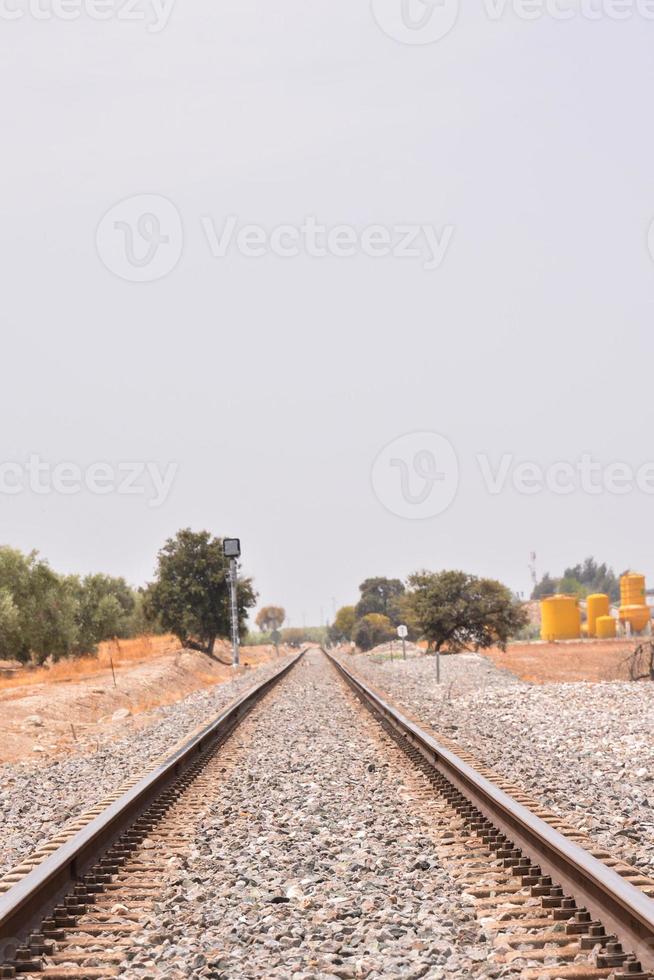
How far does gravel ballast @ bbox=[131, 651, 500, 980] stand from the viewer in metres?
5.00

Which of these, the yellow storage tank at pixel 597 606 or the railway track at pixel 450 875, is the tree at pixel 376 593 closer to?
the yellow storage tank at pixel 597 606

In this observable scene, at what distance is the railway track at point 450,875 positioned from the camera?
487cm

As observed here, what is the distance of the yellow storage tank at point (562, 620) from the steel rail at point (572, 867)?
98.2 meters

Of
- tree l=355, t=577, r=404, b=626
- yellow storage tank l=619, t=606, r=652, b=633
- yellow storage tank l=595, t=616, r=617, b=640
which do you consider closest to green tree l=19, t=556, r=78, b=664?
yellow storage tank l=619, t=606, r=652, b=633

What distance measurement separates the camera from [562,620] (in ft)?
345

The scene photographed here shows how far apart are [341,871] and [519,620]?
59.7m

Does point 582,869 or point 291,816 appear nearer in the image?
point 582,869

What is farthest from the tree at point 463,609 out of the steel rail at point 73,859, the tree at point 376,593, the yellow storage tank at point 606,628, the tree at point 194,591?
the tree at point 376,593

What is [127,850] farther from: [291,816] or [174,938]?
[174,938]

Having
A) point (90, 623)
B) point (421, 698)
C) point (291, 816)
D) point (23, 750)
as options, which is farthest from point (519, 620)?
point (291, 816)

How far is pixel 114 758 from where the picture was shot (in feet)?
47.4

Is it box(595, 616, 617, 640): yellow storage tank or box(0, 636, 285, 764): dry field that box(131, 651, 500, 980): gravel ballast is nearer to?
box(0, 636, 285, 764): dry field

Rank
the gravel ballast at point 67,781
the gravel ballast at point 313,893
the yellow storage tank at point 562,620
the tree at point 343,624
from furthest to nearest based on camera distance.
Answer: the tree at point 343,624, the yellow storage tank at point 562,620, the gravel ballast at point 67,781, the gravel ballast at point 313,893

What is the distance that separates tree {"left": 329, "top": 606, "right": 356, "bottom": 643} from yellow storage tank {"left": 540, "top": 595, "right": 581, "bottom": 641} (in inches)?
2004
